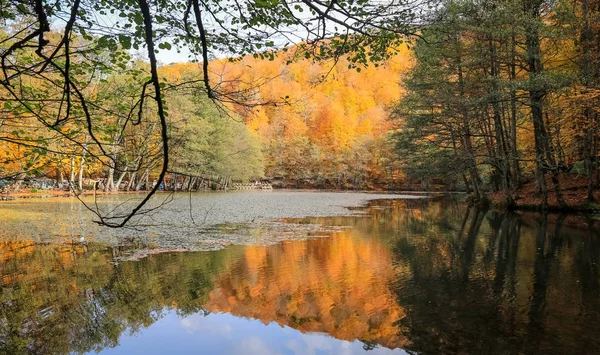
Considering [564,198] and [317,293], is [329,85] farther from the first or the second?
[317,293]

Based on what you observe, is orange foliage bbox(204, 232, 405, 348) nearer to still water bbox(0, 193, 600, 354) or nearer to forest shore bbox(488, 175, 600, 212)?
still water bbox(0, 193, 600, 354)

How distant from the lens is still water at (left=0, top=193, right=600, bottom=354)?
484 cm

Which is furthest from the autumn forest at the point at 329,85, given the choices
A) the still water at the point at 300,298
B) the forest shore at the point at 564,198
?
the still water at the point at 300,298

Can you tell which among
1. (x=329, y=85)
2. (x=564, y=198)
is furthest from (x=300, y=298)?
(x=329, y=85)

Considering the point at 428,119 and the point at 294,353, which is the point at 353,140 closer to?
the point at 428,119

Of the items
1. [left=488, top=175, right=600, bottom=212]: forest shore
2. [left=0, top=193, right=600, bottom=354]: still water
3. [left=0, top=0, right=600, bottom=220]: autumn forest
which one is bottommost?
[left=0, top=193, right=600, bottom=354]: still water

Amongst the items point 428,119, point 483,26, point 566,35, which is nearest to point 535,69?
point 566,35

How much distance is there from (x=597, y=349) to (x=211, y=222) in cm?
1305

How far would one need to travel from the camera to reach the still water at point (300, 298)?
4.84 meters

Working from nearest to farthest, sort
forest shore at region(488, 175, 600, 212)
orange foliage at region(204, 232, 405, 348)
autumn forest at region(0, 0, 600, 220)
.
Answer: autumn forest at region(0, 0, 600, 220), orange foliage at region(204, 232, 405, 348), forest shore at region(488, 175, 600, 212)

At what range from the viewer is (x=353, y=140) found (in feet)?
203

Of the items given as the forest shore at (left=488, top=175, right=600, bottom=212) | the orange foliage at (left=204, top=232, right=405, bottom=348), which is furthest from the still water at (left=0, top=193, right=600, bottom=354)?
the forest shore at (left=488, top=175, right=600, bottom=212)

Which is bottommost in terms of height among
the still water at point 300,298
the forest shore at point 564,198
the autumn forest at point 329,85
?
the still water at point 300,298

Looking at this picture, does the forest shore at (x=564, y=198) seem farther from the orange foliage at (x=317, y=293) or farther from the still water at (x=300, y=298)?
the orange foliage at (x=317, y=293)
